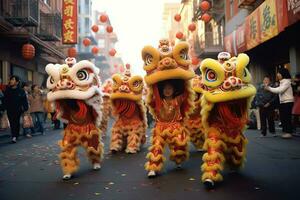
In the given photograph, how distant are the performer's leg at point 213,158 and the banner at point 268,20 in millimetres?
9045

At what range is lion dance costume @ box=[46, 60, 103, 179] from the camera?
6137 mm

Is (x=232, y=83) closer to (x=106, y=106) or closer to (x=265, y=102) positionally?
(x=265, y=102)

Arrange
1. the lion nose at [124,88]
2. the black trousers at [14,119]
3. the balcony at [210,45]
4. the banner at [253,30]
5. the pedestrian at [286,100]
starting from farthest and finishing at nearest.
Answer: the balcony at [210,45]
the banner at [253,30]
the black trousers at [14,119]
the pedestrian at [286,100]
the lion nose at [124,88]

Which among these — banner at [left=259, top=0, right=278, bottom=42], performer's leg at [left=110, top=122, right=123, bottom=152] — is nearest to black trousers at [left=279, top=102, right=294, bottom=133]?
banner at [left=259, top=0, right=278, bottom=42]

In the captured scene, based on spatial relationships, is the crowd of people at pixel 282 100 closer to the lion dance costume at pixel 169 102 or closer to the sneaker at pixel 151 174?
the lion dance costume at pixel 169 102

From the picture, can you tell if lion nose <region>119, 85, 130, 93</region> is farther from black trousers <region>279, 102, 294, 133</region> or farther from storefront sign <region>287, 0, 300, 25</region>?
storefront sign <region>287, 0, 300, 25</region>

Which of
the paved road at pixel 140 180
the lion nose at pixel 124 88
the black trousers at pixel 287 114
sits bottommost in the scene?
the paved road at pixel 140 180

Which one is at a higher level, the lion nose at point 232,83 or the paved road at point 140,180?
the lion nose at point 232,83

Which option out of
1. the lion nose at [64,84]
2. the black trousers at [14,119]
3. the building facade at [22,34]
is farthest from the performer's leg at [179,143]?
the building facade at [22,34]

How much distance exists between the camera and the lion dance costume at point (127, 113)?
29.8 ft

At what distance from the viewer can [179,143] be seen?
6.25 m

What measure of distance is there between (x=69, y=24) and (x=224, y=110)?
744 inches

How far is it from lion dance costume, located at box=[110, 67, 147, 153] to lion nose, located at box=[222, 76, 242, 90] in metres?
3.97

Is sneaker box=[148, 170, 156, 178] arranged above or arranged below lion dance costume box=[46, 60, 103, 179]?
below
